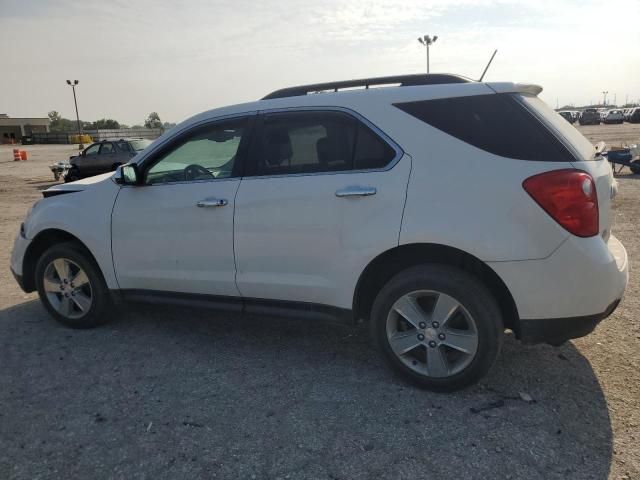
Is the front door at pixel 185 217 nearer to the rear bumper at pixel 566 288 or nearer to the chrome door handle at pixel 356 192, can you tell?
the chrome door handle at pixel 356 192

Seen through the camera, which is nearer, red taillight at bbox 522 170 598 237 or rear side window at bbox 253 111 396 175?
red taillight at bbox 522 170 598 237

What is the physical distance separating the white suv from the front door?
1 cm

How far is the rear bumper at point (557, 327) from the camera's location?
2.80 metres

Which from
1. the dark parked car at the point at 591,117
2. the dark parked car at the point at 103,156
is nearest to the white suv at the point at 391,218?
the dark parked car at the point at 103,156

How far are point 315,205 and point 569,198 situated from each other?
1.47 metres

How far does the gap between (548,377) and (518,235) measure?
3.72ft

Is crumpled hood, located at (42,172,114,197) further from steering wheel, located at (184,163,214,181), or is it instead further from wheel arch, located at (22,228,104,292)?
steering wheel, located at (184,163,214,181)

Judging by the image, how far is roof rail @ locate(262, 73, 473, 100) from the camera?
3.29 meters

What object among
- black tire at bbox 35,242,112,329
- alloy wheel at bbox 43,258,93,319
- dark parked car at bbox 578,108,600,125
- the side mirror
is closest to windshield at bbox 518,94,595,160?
the side mirror

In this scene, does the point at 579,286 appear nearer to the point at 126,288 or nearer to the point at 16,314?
the point at 126,288

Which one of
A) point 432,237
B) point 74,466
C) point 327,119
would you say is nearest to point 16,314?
point 74,466

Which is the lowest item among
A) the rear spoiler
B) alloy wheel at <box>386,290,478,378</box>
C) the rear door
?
alloy wheel at <box>386,290,478,378</box>

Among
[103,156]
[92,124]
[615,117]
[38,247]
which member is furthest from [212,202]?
[92,124]

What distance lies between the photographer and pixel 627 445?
2.57 metres
